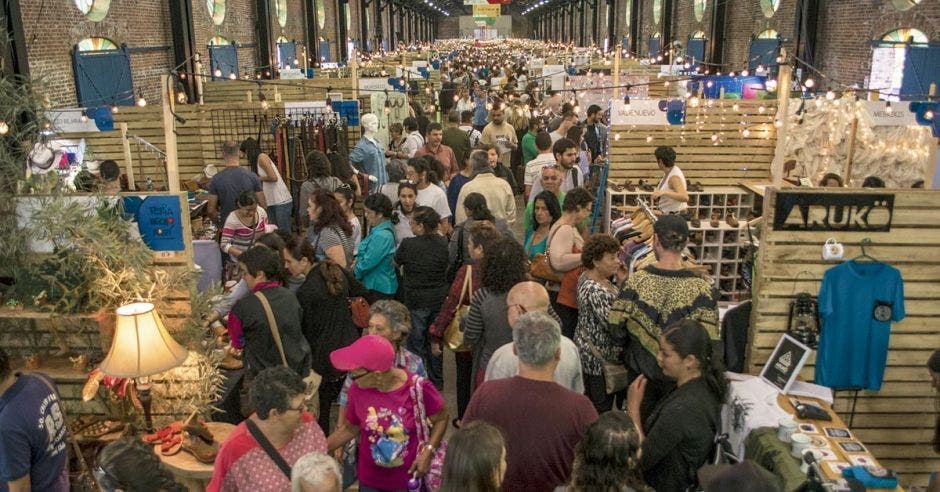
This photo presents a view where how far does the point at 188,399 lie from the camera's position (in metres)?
4.21

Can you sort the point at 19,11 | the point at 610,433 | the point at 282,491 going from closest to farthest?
1. the point at 610,433
2. the point at 282,491
3. the point at 19,11

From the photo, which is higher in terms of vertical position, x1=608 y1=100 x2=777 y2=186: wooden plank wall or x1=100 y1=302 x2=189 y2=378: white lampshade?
x1=608 y1=100 x2=777 y2=186: wooden plank wall

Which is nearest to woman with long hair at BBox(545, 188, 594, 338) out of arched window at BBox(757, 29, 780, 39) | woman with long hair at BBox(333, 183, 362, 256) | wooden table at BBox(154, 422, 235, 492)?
woman with long hair at BBox(333, 183, 362, 256)

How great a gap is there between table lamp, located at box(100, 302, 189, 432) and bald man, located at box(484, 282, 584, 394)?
1616 millimetres

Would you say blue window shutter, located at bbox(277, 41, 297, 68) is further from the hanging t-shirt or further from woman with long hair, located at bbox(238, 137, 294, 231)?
the hanging t-shirt

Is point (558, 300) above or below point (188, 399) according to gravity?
above

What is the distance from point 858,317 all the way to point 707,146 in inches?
→ 243

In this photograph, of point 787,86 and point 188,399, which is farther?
point 787,86

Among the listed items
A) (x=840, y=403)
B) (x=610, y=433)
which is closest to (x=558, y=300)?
(x=840, y=403)

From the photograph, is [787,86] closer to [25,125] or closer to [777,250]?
[777,250]

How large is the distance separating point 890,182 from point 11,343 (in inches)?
397

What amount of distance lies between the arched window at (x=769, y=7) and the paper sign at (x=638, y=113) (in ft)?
34.8

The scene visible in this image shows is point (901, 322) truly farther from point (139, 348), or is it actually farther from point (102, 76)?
point (102, 76)

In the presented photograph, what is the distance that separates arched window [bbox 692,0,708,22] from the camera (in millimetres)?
23688
